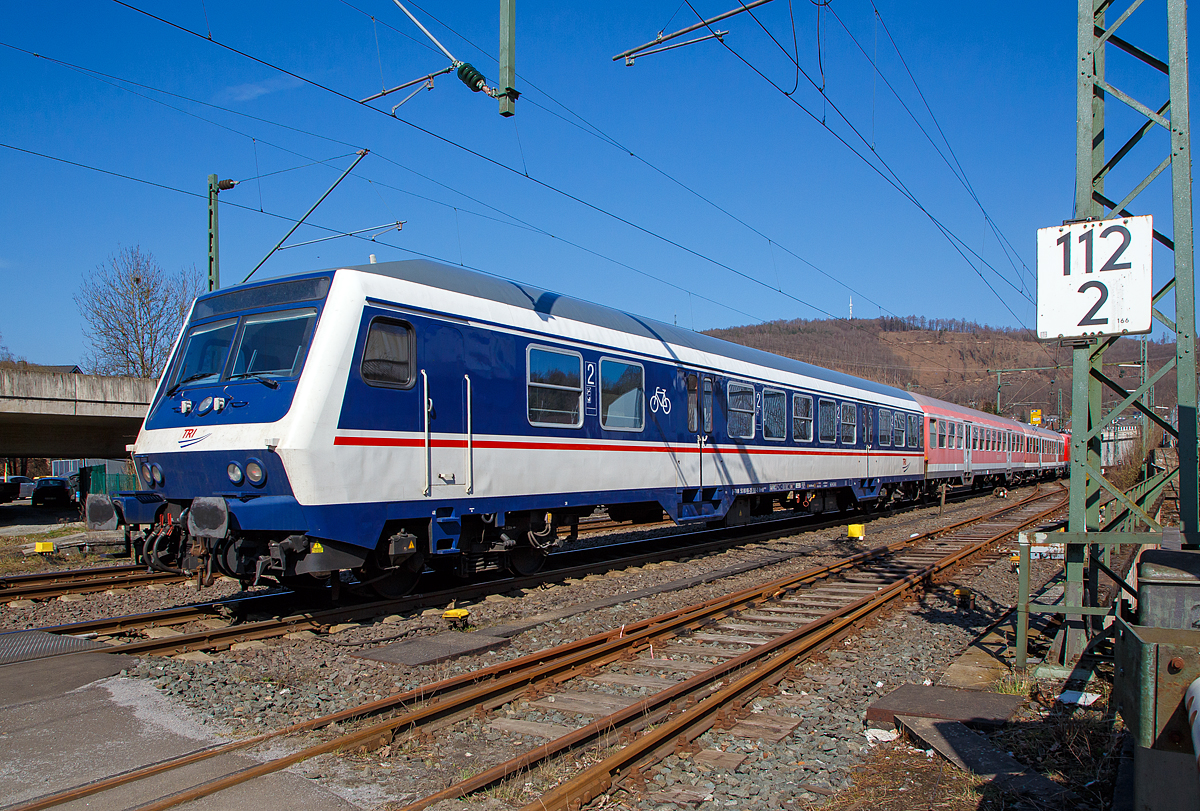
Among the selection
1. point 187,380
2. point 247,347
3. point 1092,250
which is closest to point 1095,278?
point 1092,250

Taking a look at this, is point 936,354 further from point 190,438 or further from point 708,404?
point 190,438

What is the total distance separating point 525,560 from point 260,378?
4310 millimetres

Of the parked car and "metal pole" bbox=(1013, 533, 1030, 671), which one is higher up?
"metal pole" bbox=(1013, 533, 1030, 671)

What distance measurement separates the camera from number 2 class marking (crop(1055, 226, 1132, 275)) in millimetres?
6012

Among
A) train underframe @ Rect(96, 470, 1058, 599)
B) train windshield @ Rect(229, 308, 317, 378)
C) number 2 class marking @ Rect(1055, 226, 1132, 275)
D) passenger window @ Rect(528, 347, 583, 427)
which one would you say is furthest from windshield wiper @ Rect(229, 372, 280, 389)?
number 2 class marking @ Rect(1055, 226, 1132, 275)

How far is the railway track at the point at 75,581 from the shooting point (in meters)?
9.68

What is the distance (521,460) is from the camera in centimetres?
961

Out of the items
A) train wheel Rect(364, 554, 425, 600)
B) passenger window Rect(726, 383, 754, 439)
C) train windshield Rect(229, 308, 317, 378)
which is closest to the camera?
train windshield Rect(229, 308, 317, 378)

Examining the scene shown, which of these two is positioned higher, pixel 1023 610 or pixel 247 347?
pixel 247 347

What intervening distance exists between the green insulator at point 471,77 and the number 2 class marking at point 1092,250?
581 cm

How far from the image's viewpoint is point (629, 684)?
20.5 feet

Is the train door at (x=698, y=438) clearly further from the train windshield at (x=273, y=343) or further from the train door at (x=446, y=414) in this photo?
the train windshield at (x=273, y=343)

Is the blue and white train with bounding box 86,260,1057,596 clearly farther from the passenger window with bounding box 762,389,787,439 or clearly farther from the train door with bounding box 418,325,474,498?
the passenger window with bounding box 762,389,787,439

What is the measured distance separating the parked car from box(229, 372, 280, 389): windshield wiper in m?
32.0
